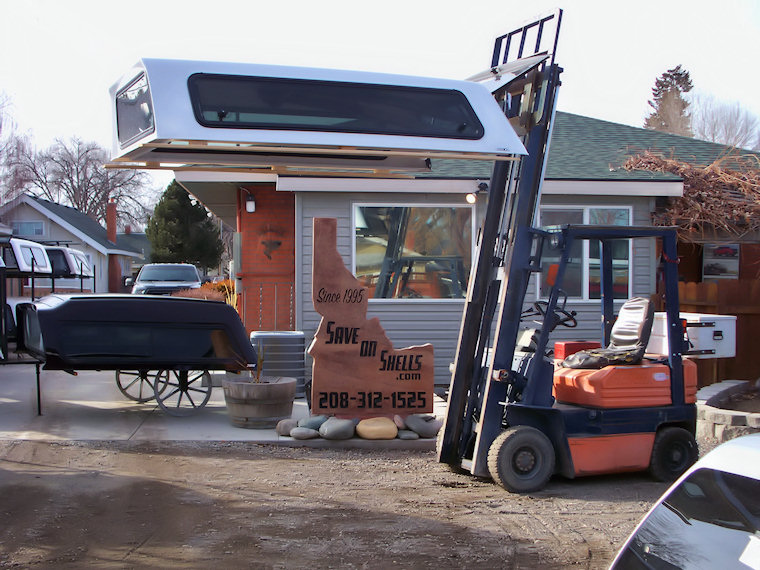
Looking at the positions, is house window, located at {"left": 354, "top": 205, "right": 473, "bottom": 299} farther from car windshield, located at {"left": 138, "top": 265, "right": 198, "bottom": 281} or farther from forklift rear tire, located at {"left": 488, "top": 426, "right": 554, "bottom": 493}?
car windshield, located at {"left": 138, "top": 265, "right": 198, "bottom": 281}

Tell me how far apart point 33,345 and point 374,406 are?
170 inches

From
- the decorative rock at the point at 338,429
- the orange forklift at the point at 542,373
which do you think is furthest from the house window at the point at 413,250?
the orange forklift at the point at 542,373

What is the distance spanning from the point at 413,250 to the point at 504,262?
17.2 ft

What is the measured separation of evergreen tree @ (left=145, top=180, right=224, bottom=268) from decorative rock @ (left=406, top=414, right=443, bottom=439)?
33.9m

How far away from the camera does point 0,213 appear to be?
3459 cm

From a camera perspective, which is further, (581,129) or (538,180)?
(581,129)

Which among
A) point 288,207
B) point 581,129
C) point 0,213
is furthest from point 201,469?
point 0,213

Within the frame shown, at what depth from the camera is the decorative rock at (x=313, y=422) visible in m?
8.84

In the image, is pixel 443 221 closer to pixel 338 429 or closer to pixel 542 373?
pixel 338 429

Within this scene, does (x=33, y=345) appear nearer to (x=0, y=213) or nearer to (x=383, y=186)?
(x=383, y=186)

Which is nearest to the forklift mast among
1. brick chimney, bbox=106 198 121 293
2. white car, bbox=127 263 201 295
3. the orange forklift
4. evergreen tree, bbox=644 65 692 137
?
the orange forklift

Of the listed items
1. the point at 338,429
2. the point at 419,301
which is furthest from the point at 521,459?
the point at 419,301

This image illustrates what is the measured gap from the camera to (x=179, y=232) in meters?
41.2

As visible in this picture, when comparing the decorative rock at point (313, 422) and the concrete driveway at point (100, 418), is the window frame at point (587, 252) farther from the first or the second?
the decorative rock at point (313, 422)
